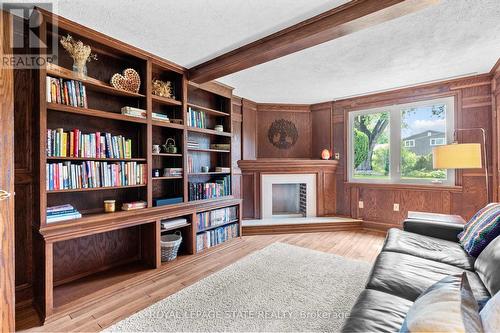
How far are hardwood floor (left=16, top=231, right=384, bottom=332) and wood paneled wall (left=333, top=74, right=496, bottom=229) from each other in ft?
1.70

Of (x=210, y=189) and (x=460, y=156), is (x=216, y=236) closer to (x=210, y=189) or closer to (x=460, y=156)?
(x=210, y=189)

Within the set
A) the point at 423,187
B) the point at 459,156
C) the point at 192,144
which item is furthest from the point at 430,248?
the point at 192,144

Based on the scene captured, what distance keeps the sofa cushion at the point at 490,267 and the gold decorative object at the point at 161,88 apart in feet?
10.6

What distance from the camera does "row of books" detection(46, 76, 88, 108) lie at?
1.98 meters

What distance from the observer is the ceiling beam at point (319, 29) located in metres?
1.67

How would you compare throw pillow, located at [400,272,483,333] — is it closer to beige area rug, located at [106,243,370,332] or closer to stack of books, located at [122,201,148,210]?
beige area rug, located at [106,243,370,332]

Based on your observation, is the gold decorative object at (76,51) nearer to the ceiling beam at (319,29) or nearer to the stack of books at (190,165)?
the ceiling beam at (319,29)

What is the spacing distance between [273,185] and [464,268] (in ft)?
10.2

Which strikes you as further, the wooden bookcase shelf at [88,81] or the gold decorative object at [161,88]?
the gold decorative object at [161,88]

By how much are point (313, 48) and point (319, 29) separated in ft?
1.80

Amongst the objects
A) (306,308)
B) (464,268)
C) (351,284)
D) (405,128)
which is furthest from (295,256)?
(405,128)

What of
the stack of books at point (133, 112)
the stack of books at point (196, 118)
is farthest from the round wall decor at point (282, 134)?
the stack of books at point (133, 112)

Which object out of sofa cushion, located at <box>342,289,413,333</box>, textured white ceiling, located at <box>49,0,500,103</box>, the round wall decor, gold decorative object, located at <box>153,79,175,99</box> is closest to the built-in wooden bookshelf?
gold decorative object, located at <box>153,79,175,99</box>

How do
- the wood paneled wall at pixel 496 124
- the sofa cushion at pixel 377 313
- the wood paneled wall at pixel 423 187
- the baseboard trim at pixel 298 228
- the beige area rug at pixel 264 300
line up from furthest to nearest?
the baseboard trim at pixel 298 228, the wood paneled wall at pixel 423 187, the wood paneled wall at pixel 496 124, the beige area rug at pixel 264 300, the sofa cushion at pixel 377 313
